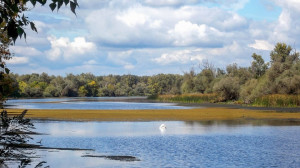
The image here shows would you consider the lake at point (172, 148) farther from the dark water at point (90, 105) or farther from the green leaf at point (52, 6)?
the dark water at point (90, 105)

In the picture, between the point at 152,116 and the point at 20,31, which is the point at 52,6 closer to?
the point at 20,31

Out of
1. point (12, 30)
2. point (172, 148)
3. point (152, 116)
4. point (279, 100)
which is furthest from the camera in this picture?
point (279, 100)

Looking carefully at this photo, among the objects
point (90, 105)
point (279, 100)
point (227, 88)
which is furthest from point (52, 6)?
point (227, 88)

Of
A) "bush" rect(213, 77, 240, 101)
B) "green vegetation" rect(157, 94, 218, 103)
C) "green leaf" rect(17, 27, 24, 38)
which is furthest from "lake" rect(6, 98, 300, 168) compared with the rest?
"green vegetation" rect(157, 94, 218, 103)

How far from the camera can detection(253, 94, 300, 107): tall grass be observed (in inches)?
2165

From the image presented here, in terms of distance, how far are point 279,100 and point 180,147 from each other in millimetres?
39667

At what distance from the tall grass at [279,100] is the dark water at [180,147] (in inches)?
1092

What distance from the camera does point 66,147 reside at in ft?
64.4

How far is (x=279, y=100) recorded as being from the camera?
56438 mm

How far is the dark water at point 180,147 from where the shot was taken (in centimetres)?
1597

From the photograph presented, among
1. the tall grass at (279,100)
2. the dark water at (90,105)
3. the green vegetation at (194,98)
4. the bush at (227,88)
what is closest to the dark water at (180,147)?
the tall grass at (279,100)

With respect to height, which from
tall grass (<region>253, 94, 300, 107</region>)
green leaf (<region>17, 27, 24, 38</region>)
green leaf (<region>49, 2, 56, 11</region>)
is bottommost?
tall grass (<region>253, 94, 300, 107</region>)

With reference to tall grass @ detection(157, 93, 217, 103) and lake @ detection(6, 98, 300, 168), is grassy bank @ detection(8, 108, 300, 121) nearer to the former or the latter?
lake @ detection(6, 98, 300, 168)

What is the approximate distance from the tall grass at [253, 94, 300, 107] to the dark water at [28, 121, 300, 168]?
91.0 ft
